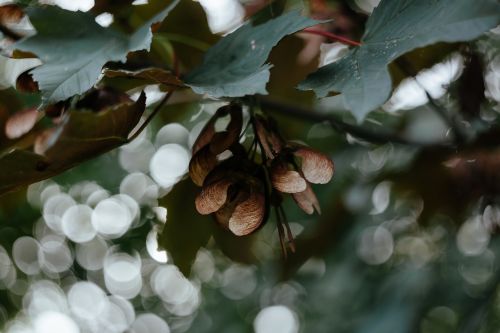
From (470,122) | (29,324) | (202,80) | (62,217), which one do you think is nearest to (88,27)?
(202,80)

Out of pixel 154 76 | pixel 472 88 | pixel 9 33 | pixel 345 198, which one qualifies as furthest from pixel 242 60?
pixel 345 198

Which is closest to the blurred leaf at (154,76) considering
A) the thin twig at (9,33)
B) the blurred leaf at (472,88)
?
the thin twig at (9,33)

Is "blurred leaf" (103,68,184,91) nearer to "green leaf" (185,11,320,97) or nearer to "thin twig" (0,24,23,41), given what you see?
"green leaf" (185,11,320,97)

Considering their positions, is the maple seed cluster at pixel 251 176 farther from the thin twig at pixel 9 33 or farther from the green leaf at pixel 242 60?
the thin twig at pixel 9 33

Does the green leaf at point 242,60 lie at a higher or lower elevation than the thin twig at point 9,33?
higher

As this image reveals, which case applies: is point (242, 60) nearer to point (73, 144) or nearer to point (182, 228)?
point (73, 144)

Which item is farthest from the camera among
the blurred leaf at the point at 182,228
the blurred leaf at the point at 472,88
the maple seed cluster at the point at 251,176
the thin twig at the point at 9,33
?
the blurred leaf at the point at 472,88

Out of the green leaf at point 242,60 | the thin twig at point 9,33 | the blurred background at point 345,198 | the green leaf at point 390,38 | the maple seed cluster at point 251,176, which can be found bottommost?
the blurred background at point 345,198

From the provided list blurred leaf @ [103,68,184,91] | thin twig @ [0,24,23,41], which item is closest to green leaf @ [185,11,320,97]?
blurred leaf @ [103,68,184,91]
